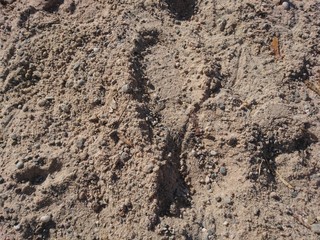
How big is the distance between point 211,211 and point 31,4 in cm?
209

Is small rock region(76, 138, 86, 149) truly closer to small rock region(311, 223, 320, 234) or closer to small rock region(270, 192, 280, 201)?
small rock region(270, 192, 280, 201)

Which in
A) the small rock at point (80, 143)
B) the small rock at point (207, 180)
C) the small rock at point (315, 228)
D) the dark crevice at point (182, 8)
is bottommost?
the small rock at point (315, 228)

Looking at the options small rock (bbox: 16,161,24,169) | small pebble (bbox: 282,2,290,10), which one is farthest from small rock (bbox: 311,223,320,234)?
small rock (bbox: 16,161,24,169)

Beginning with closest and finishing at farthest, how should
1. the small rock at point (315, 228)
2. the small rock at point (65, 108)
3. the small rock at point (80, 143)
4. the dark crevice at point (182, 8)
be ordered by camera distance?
1. the small rock at point (315, 228)
2. the small rock at point (80, 143)
3. the small rock at point (65, 108)
4. the dark crevice at point (182, 8)

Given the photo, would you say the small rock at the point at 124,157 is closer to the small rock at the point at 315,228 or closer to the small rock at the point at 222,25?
the small rock at the point at 315,228

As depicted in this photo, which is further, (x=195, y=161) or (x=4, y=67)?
(x=4, y=67)

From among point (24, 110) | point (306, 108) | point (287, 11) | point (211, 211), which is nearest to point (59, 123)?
point (24, 110)

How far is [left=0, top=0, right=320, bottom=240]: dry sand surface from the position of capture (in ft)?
8.55

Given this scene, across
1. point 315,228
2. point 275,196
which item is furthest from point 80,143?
point 315,228

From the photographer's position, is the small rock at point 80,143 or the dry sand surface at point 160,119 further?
the small rock at point 80,143

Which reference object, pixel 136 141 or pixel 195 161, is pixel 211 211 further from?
pixel 136 141

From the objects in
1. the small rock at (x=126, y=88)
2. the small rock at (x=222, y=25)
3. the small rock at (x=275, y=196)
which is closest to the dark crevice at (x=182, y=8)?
the small rock at (x=222, y=25)

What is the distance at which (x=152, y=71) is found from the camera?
3.07 m

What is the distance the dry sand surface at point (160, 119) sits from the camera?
2.61 metres
